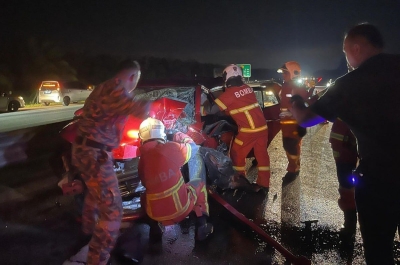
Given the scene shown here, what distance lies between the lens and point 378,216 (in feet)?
7.38

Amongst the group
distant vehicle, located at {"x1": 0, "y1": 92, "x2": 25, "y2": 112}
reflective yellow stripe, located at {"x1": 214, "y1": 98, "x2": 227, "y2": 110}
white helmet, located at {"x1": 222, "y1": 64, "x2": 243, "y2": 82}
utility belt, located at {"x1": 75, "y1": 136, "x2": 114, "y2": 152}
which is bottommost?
distant vehicle, located at {"x1": 0, "y1": 92, "x2": 25, "y2": 112}

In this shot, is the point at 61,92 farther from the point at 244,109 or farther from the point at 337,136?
the point at 337,136

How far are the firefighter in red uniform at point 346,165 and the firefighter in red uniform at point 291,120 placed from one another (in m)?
1.96

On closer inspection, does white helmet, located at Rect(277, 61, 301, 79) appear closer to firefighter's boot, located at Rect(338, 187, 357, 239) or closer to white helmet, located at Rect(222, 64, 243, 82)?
white helmet, located at Rect(222, 64, 243, 82)

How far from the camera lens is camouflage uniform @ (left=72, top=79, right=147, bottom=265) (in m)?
3.10

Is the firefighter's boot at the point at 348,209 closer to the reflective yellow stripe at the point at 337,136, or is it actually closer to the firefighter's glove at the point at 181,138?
the reflective yellow stripe at the point at 337,136

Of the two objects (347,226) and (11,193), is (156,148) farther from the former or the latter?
(11,193)

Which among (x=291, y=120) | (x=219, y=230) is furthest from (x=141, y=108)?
(x=291, y=120)

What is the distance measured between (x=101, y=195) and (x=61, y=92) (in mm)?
24690

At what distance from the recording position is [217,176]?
4.61 meters

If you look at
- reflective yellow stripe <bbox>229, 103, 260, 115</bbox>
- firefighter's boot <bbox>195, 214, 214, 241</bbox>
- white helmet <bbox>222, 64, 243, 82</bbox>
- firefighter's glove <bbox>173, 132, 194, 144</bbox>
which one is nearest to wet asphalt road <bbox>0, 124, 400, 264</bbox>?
firefighter's boot <bbox>195, 214, 214, 241</bbox>

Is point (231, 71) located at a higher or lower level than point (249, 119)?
higher

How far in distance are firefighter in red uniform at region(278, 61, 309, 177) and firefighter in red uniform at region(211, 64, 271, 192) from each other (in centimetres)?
98

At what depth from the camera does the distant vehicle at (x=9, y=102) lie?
20984 millimetres
